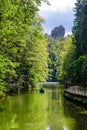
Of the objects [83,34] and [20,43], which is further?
[83,34]

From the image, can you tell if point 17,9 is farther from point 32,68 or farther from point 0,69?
point 32,68

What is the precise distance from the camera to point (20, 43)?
5284 centimetres

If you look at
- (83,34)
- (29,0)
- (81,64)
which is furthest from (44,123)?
(83,34)

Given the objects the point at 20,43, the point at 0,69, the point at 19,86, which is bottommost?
the point at 19,86

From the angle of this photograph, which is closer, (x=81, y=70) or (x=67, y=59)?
(x=81, y=70)

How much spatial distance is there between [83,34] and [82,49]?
293cm

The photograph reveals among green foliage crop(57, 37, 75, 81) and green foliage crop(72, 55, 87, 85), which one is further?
green foliage crop(57, 37, 75, 81)

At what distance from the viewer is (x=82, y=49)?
198 feet

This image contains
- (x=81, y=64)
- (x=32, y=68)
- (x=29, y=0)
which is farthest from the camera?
(x=32, y=68)

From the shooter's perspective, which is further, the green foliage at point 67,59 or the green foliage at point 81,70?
the green foliage at point 67,59

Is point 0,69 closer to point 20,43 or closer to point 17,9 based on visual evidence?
point 17,9

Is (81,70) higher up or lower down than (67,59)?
lower down

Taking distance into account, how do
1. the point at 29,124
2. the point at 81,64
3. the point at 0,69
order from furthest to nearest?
the point at 81,64 < the point at 0,69 < the point at 29,124

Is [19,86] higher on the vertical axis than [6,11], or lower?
lower
